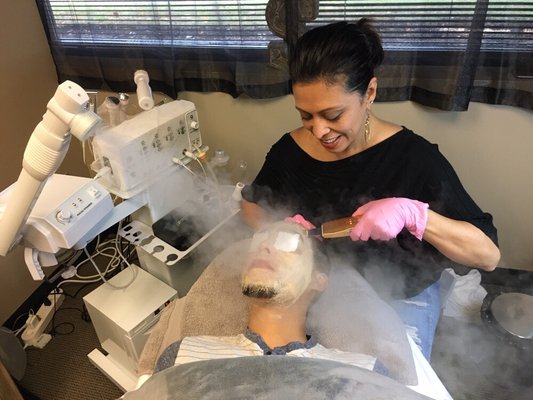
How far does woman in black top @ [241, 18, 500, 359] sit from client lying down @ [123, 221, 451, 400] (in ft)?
0.52

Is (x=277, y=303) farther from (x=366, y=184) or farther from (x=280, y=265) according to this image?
(x=366, y=184)

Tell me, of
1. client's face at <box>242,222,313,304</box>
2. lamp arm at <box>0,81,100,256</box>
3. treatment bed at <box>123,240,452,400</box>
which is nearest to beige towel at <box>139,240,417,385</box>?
treatment bed at <box>123,240,452,400</box>

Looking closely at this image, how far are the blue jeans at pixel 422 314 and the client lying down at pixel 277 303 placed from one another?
0.25 m

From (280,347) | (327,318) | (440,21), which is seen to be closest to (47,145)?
(280,347)

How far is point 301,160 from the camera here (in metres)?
1.48

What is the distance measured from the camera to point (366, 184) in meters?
1.38

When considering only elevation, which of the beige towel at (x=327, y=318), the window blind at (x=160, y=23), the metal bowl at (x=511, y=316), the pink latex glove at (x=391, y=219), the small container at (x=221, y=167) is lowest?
the metal bowl at (x=511, y=316)

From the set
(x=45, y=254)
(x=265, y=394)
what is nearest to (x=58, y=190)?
(x=45, y=254)

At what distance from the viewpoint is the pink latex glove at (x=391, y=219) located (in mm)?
1171

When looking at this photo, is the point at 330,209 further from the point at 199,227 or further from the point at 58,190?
the point at 58,190

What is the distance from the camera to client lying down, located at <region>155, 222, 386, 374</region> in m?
1.18

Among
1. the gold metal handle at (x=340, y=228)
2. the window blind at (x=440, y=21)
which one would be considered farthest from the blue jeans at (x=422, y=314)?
the window blind at (x=440, y=21)

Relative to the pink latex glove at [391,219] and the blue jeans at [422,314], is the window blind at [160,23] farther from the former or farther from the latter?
the blue jeans at [422,314]

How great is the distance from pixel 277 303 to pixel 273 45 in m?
0.99
